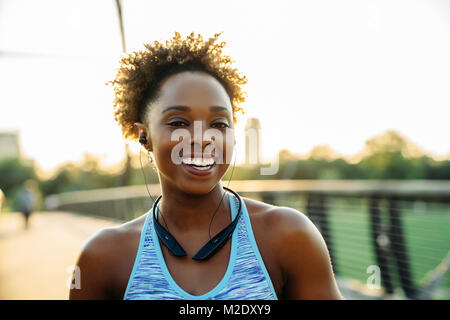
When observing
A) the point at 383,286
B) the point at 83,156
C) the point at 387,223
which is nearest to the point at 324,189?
the point at 387,223

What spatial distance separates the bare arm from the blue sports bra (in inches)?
3.4

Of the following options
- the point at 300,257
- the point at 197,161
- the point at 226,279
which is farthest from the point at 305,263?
the point at 197,161

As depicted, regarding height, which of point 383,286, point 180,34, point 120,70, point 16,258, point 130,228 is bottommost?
point 16,258

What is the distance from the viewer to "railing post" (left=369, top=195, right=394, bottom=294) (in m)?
4.19

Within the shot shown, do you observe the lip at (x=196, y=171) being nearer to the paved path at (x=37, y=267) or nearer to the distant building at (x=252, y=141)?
the distant building at (x=252, y=141)

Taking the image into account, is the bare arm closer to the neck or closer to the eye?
the neck

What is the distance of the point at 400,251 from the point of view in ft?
13.3

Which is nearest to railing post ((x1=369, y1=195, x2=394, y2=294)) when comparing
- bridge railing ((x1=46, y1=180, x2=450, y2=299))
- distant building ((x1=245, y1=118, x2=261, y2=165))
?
bridge railing ((x1=46, y1=180, x2=450, y2=299))

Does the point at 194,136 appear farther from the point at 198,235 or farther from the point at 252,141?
the point at 252,141

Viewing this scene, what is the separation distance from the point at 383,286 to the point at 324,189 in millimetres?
1232

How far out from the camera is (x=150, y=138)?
155cm

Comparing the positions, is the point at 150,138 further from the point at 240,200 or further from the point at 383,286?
the point at 383,286

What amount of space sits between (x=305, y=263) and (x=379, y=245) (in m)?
3.29
